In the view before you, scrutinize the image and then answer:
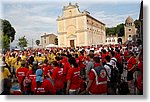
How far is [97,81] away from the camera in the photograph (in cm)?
400

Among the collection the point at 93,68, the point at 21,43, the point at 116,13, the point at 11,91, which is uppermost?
the point at 116,13

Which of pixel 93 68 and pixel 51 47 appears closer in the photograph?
pixel 93 68

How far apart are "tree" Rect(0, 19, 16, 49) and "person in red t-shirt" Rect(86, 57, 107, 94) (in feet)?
3.55

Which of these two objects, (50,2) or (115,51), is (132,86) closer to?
(115,51)

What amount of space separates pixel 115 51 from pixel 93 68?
38cm

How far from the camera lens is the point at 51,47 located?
170 inches

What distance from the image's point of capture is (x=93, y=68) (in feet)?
13.3

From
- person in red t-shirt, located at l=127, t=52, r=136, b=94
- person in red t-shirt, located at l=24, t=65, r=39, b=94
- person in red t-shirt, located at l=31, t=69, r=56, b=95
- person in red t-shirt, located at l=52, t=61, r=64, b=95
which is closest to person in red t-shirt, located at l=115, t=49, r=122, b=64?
person in red t-shirt, located at l=127, t=52, r=136, b=94

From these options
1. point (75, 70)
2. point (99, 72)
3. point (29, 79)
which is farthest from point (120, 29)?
point (29, 79)

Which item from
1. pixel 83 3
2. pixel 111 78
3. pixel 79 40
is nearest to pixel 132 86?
pixel 111 78

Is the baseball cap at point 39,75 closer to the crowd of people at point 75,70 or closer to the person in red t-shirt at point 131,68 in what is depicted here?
the crowd of people at point 75,70

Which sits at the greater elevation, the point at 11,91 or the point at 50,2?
the point at 50,2

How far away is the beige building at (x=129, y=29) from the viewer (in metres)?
4.12

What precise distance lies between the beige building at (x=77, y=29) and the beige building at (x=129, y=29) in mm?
272
